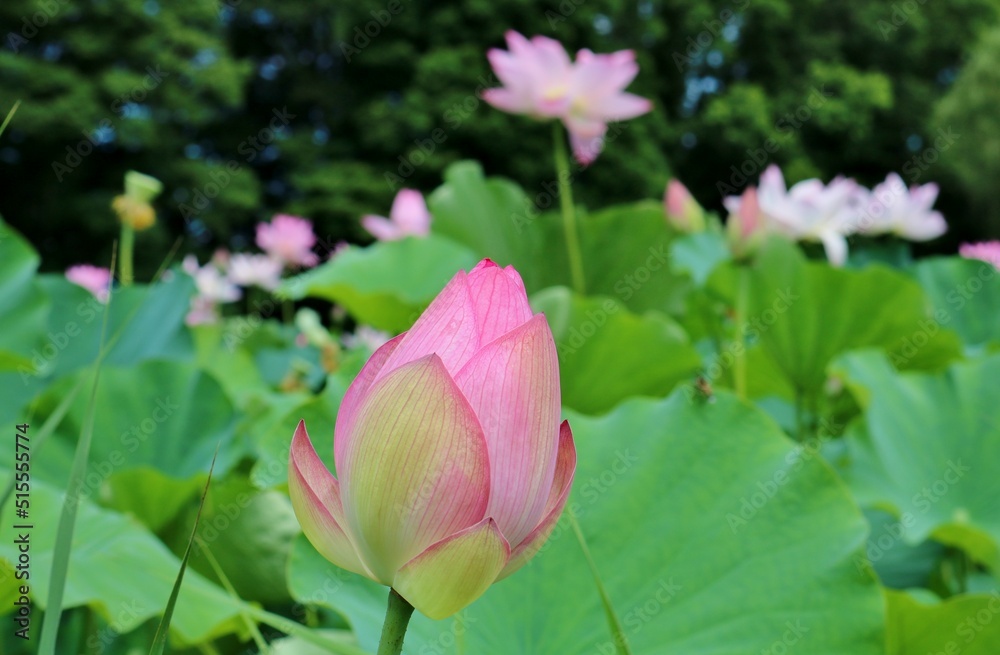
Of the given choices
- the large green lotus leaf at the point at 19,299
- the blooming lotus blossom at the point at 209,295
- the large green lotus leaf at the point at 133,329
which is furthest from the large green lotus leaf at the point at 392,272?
the blooming lotus blossom at the point at 209,295

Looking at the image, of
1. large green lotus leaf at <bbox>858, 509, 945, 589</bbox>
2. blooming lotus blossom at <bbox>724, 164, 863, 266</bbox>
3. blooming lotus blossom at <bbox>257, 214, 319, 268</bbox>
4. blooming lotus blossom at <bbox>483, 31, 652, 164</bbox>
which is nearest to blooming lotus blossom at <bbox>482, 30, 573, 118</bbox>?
blooming lotus blossom at <bbox>483, 31, 652, 164</bbox>

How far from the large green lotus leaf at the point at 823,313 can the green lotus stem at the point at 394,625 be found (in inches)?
26.6

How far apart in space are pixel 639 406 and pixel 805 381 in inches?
17.9

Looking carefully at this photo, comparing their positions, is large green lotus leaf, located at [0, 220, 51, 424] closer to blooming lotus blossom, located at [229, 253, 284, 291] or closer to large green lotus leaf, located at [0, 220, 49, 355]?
large green lotus leaf, located at [0, 220, 49, 355]

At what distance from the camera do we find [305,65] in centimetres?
822

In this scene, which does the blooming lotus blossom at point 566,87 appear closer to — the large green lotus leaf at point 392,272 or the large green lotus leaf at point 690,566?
the large green lotus leaf at point 392,272

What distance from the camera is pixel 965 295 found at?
1.17m

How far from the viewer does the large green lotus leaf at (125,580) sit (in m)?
0.39

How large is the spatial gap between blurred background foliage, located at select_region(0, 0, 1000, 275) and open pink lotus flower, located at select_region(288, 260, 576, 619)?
230 inches

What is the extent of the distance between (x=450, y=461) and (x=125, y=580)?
303 mm

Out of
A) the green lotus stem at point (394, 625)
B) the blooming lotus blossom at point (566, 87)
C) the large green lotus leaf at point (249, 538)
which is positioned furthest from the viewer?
the blooming lotus blossom at point (566, 87)

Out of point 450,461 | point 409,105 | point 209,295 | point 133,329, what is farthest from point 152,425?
point 409,105

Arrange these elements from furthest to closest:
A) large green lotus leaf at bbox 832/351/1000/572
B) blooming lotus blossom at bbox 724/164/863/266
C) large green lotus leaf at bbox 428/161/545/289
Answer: large green lotus leaf at bbox 428/161/545/289
blooming lotus blossom at bbox 724/164/863/266
large green lotus leaf at bbox 832/351/1000/572

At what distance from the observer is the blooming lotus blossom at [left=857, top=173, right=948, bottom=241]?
1.17 metres
